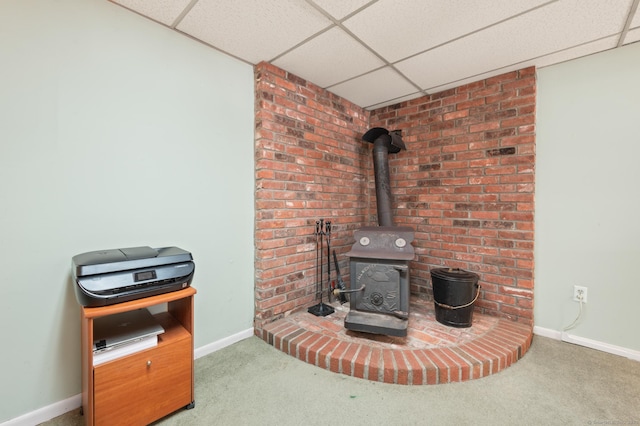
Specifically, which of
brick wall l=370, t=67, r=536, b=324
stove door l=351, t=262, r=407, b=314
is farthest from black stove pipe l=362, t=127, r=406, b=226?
stove door l=351, t=262, r=407, b=314

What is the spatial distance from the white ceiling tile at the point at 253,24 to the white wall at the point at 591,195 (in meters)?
2.09

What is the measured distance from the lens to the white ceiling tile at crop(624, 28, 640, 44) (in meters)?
1.85

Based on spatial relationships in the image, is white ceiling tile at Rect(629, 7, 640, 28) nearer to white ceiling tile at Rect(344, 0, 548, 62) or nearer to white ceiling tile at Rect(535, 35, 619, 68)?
white ceiling tile at Rect(535, 35, 619, 68)

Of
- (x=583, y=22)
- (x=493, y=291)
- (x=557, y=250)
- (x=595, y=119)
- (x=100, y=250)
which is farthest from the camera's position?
(x=493, y=291)

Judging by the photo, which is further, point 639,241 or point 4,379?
point 639,241

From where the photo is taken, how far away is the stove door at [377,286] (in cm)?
214

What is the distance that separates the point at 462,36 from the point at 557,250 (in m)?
1.89

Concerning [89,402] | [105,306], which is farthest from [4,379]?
[105,306]

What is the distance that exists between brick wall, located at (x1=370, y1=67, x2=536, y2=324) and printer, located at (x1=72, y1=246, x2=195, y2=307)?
7.90ft

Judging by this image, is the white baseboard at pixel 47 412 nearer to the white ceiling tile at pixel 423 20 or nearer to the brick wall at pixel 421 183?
the brick wall at pixel 421 183

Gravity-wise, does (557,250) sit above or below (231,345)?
above

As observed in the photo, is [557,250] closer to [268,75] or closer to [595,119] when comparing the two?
[595,119]

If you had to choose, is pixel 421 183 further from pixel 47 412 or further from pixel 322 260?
pixel 47 412

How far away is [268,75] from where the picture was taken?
232 centimetres
